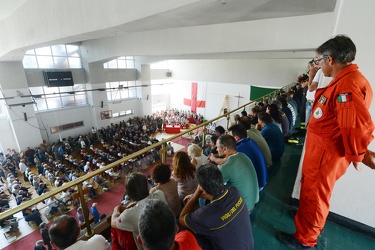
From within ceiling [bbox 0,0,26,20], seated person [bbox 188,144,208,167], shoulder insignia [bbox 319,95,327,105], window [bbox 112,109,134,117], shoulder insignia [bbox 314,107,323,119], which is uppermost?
ceiling [bbox 0,0,26,20]

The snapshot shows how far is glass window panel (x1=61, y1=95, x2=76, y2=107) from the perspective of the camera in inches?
541

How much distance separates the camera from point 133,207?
1485 mm

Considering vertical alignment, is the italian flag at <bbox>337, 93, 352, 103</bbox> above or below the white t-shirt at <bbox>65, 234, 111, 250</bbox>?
above

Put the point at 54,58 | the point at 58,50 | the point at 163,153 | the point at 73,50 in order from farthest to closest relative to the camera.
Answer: the point at 73,50 → the point at 58,50 → the point at 54,58 → the point at 163,153

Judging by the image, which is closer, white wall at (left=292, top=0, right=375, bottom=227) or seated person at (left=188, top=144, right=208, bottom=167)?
white wall at (left=292, top=0, right=375, bottom=227)

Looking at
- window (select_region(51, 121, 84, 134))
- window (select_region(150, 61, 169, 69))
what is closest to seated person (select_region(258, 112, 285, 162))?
window (select_region(51, 121, 84, 134))

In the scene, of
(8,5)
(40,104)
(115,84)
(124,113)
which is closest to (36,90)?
(40,104)

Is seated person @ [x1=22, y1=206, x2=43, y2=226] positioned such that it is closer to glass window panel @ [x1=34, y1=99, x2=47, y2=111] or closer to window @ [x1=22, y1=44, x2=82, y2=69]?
glass window panel @ [x1=34, y1=99, x2=47, y2=111]

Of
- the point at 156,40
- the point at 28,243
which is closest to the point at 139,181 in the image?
the point at 28,243

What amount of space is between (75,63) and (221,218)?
16334 millimetres

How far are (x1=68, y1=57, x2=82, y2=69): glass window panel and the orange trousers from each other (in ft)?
53.3

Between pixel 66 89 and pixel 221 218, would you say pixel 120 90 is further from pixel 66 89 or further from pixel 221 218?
pixel 221 218

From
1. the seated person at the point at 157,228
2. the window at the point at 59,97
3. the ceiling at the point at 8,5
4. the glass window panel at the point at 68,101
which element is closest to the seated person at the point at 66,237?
the seated person at the point at 157,228

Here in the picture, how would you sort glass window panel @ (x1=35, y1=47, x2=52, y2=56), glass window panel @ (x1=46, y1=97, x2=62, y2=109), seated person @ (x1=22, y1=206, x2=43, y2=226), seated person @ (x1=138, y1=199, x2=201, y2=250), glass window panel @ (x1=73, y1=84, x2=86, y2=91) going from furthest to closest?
glass window panel @ (x1=73, y1=84, x2=86, y2=91), glass window panel @ (x1=46, y1=97, x2=62, y2=109), glass window panel @ (x1=35, y1=47, x2=52, y2=56), seated person @ (x1=22, y1=206, x2=43, y2=226), seated person @ (x1=138, y1=199, x2=201, y2=250)
